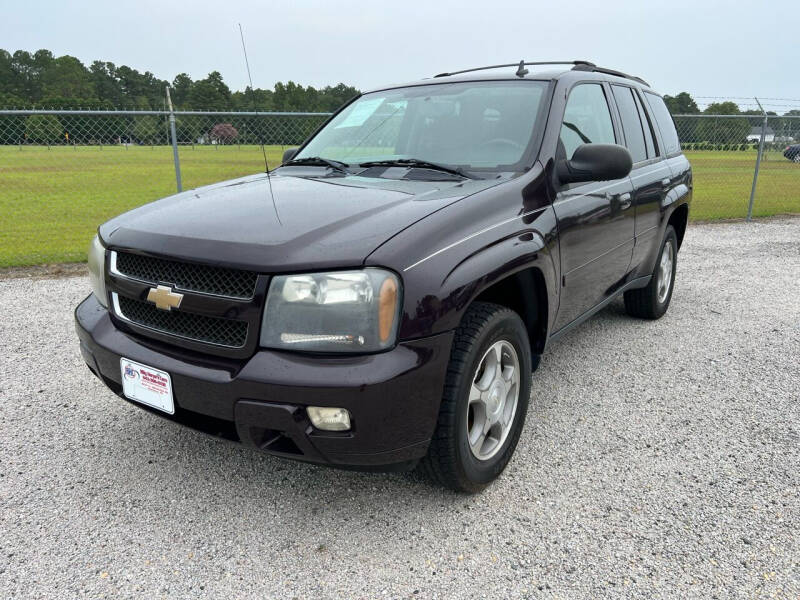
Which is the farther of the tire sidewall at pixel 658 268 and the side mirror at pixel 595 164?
the tire sidewall at pixel 658 268

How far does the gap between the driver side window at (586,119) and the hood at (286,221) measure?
73 cm

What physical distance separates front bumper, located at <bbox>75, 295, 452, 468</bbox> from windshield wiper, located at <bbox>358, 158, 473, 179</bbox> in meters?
1.04

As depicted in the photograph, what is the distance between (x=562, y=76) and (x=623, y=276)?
1.39 meters

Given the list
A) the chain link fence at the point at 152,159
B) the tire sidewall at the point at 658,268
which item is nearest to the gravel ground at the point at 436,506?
the tire sidewall at the point at 658,268

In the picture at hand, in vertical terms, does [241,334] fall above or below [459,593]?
above

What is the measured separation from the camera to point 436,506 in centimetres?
245

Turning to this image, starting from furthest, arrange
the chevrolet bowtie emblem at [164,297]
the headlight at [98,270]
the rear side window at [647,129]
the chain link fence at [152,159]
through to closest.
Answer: the chain link fence at [152,159], the rear side window at [647,129], the headlight at [98,270], the chevrolet bowtie emblem at [164,297]

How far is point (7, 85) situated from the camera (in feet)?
310

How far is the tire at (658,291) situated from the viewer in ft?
15.2

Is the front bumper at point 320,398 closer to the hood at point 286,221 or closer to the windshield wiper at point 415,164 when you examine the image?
the hood at point 286,221

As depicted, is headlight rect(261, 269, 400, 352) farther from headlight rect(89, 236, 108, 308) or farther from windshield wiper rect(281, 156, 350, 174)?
windshield wiper rect(281, 156, 350, 174)

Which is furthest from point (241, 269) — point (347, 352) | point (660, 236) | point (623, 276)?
point (660, 236)

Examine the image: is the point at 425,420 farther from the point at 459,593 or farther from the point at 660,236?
the point at 660,236

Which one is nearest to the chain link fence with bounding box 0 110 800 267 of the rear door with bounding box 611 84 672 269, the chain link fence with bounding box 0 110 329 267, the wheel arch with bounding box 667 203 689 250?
the chain link fence with bounding box 0 110 329 267
